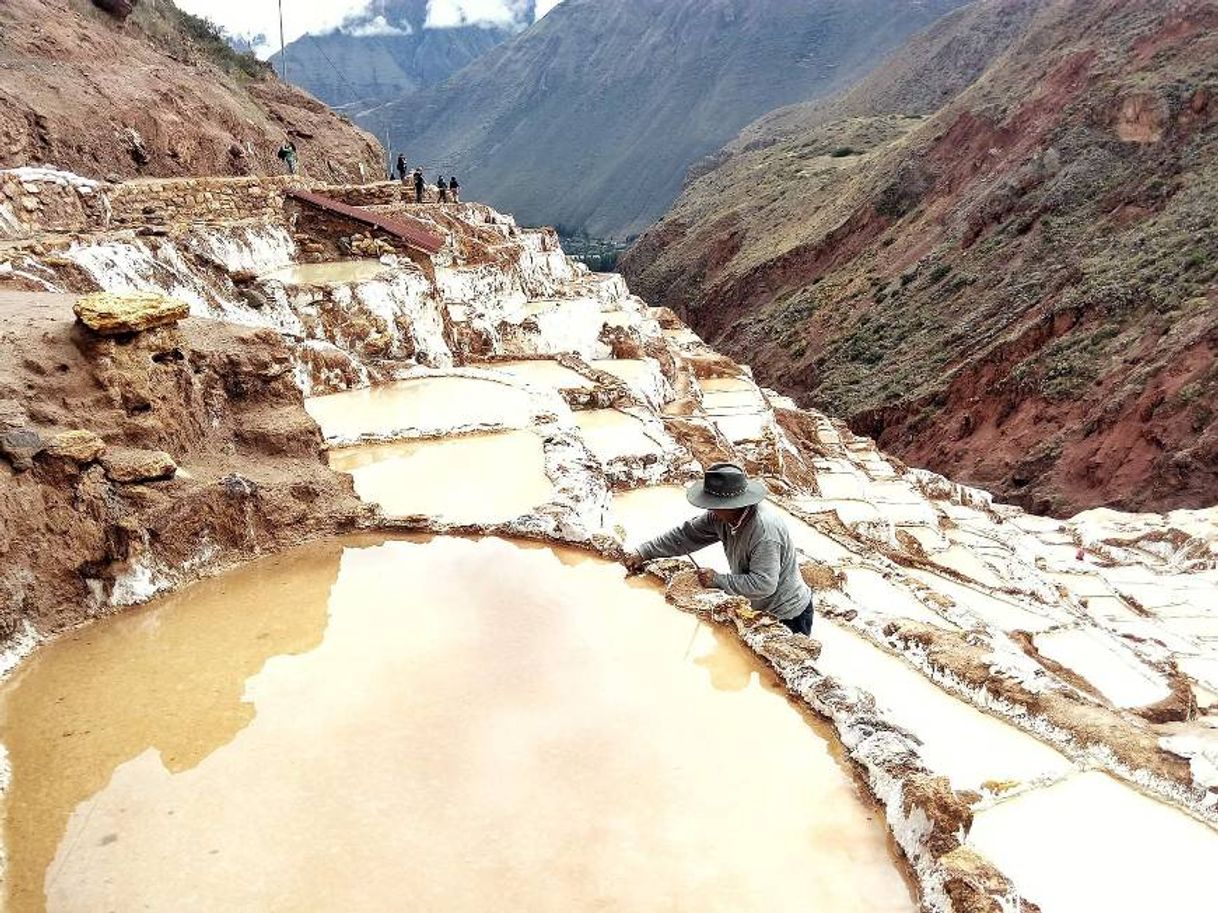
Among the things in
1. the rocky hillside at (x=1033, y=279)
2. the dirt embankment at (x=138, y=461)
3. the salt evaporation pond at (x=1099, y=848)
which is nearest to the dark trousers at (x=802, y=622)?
the salt evaporation pond at (x=1099, y=848)

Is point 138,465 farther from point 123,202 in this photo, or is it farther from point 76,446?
point 123,202

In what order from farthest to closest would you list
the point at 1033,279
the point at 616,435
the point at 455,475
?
1. the point at 1033,279
2. the point at 616,435
3. the point at 455,475

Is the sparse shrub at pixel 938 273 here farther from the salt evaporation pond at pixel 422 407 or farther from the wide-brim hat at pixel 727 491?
the wide-brim hat at pixel 727 491

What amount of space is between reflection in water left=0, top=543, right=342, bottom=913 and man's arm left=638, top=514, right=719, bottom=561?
199cm

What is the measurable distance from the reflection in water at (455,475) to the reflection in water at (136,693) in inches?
52.9

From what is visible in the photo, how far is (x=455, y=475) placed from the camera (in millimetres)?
7258

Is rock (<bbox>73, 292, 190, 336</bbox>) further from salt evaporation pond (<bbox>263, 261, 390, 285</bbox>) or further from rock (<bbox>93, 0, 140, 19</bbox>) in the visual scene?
rock (<bbox>93, 0, 140, 19</bbox>)

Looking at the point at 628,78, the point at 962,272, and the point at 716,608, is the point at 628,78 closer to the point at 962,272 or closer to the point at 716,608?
the point at 962,272

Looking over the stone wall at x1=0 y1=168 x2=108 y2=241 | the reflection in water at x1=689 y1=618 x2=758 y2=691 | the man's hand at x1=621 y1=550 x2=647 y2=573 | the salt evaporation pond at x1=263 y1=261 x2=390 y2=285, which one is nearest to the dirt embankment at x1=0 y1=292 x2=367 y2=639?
the man's hand at x1=621 y1=550 x2=647 y2=573

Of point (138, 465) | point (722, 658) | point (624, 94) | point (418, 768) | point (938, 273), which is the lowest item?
point (418, 768)

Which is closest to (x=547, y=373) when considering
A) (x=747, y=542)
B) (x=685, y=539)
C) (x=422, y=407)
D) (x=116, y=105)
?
(x=422, y=407)

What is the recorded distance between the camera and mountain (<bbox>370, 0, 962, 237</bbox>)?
396ft

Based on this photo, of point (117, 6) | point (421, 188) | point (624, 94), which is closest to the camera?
point (421, 188)

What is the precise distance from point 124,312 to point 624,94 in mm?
152724
